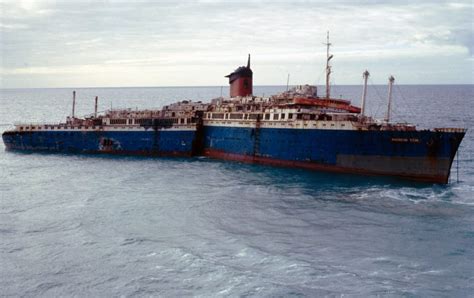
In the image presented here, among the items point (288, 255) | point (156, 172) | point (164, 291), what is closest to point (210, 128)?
point (156, 172)

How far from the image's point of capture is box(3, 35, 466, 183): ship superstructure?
55375 millimetres

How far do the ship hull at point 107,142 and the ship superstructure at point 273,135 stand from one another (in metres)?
0.15

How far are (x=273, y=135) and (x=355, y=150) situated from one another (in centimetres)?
1123

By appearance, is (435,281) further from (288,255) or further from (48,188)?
(48,188)

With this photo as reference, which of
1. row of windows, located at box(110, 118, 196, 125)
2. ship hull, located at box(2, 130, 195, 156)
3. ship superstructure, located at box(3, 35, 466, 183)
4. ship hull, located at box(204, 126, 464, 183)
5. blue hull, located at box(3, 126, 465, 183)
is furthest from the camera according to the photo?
row of windows, located at box(110, 118, 196, 125)

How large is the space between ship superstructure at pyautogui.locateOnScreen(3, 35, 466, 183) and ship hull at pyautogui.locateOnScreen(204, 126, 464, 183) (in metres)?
0.10

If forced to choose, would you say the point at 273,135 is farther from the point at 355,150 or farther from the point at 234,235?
the point at 234,235

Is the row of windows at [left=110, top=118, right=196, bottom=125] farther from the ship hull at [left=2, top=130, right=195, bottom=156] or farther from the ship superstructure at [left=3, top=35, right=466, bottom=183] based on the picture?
the ship hull at [left=2, top=130, right=195, bottom=156]

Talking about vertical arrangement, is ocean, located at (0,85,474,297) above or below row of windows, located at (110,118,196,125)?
below

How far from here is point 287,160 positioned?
63.2 metres

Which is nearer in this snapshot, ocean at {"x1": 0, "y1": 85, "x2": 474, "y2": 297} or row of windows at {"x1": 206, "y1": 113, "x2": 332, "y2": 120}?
ocean at {"x1": 0, "y1": 85, "x2": 474, "y2": 297}

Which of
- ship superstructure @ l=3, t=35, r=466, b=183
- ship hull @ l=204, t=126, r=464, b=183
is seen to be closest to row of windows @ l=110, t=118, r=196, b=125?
ship superstructure @ l=3, t=35, r=466, b=183

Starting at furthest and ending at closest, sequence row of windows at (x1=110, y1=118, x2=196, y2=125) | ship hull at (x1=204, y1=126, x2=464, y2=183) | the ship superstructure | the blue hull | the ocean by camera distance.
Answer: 1. row of windows at (x1=110, y1=118, x2=196, y2=125)
2. the ship superstructure
3. the blue hull
4. ship hull at (x1=204, y1=126, x2=464, y2=183)
5. the ocean

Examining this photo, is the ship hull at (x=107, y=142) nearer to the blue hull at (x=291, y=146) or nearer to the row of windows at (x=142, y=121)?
the blue hull at (x=291, y=146)
